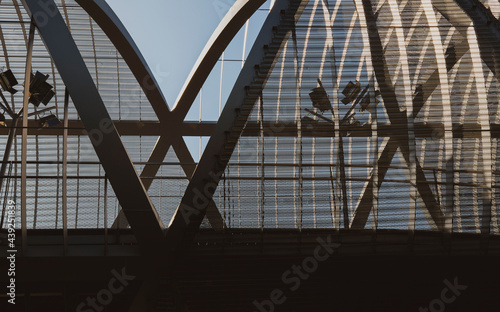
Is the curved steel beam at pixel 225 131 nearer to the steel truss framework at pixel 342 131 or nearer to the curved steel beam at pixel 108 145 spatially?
the steel truss framework at pixel 342 131

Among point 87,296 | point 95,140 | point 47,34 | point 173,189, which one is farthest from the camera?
point 173,189

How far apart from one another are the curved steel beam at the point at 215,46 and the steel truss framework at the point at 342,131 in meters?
7.11

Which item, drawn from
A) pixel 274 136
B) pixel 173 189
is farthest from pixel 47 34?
pixel 173 189

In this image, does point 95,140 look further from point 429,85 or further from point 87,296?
point 429,85

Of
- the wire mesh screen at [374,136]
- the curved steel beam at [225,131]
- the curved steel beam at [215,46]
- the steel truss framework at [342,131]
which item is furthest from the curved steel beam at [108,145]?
the curved steel beam at [215,46]

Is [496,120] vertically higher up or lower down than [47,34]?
lower down

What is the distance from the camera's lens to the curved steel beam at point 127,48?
758 inches

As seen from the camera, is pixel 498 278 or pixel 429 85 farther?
pixel 429 85

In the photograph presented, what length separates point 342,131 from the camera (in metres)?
12.6

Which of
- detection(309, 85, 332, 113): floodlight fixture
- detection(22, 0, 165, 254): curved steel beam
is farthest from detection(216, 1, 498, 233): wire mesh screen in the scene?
detection(22, 0, 165, 254): curved steel beam

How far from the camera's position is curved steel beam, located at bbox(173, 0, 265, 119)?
20.8 m

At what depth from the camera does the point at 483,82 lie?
41.6 feet

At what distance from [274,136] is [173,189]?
252 inches

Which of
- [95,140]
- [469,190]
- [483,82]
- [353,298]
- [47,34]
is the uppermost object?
[47,34]
